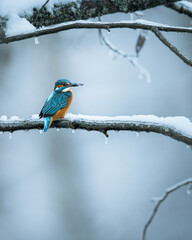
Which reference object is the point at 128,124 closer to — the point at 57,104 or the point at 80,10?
the point at 80,10

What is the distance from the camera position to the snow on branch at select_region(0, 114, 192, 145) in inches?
48.8

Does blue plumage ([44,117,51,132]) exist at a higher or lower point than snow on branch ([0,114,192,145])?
lower

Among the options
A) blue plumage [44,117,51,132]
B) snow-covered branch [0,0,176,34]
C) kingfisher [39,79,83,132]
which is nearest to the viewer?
snow-covered branch [0,0,176,34]

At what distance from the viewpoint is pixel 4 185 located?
8.03m

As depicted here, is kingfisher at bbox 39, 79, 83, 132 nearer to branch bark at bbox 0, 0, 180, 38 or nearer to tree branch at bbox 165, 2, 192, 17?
branch bark at bbox 0, 0, 180, 38

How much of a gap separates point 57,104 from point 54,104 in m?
0.02

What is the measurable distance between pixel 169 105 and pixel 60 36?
11.6 ft

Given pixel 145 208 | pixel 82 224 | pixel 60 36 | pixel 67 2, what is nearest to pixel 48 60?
pixel 60 36

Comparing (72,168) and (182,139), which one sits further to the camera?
(72,168)

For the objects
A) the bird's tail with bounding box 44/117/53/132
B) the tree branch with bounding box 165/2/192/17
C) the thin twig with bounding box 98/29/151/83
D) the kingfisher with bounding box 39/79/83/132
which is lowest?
the kingfisher with bounding box 39/79/83/132

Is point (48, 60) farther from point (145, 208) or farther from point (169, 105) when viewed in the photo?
point (145, 208)

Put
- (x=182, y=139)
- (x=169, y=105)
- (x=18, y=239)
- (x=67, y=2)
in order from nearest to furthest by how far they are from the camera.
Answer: (x=182, y=139), (x=67, y=2), (x=18, y=239), (x=169, y=105)

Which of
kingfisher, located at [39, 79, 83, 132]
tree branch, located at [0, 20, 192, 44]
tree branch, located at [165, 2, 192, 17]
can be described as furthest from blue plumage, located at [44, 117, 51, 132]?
tree branch, located at [165, 2, 192, 17]

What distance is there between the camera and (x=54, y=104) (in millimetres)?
2285
